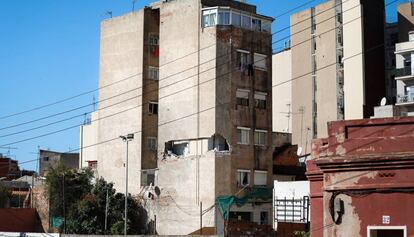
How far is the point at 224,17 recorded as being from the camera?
4922 centimetres

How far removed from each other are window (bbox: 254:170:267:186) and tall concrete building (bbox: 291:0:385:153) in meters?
21.2

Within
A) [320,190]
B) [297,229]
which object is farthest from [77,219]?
[320,190]

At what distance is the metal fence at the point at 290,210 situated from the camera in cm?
4078

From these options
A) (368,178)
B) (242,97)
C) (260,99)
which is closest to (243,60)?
(242,97)

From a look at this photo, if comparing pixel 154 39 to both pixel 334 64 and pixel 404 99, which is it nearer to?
pixel 404 99

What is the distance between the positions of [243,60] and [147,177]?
11.4m

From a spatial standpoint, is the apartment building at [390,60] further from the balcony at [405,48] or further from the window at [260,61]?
the window at [260,61]

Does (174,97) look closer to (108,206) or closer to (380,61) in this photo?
(108,206)

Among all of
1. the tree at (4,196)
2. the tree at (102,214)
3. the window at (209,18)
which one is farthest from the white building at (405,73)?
the tree at (4,196)

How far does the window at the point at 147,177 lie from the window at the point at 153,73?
7.38 metres

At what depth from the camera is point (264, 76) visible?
50875 mm

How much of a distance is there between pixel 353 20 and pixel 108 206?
37.2 metres

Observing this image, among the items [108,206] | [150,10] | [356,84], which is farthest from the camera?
[356,84]

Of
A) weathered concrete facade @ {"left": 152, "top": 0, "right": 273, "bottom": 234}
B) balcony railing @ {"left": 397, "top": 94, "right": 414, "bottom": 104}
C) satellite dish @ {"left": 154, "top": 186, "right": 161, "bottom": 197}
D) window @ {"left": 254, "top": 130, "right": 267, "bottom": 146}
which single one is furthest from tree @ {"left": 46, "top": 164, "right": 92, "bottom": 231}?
balcony railing @ {"left": 397, "top": 94, "right": 414, "bottom": 104}
